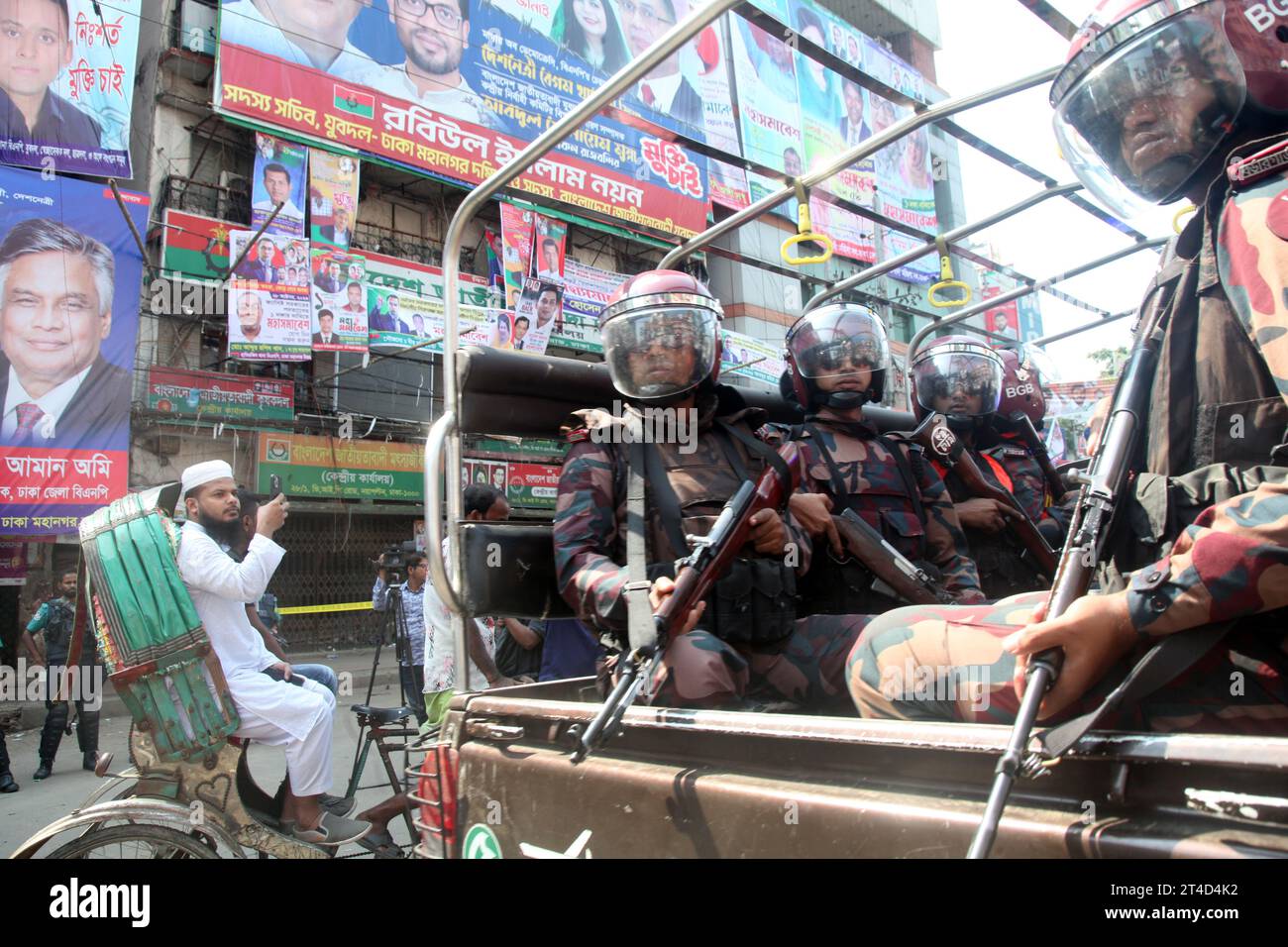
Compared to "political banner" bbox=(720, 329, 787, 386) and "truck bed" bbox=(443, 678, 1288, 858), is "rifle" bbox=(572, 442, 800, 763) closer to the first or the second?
"truck bed" bbox=(443, 678, 1288, 858)

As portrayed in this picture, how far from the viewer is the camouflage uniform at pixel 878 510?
2807 mm

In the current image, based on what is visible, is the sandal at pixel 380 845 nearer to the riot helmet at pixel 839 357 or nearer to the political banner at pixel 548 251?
the riot helmet at pixel 839 357

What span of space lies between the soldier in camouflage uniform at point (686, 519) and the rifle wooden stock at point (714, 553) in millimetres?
81

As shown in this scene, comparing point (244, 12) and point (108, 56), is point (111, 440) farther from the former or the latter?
point (244, 12)

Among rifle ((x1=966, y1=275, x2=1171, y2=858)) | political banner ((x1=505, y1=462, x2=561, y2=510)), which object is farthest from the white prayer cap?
political banner ((x1=505, y1=462, x2=561, y2=510))

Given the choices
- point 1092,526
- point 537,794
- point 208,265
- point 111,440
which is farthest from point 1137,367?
point 208,265

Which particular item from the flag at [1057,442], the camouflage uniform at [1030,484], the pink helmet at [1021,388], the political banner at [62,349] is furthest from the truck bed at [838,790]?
the political banner at [62,349]

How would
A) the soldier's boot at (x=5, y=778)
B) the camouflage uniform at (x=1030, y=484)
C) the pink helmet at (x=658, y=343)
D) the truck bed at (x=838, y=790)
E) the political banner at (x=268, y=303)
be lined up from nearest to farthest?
the truck bed at (x=838, y=790), the pink helmet at (x=658, y=343), the camouflage uniform at (x=1030, y=484), the soldier's boot at (x=5, y=778), the political banner at (x=268, y=303)

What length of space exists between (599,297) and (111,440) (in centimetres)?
852

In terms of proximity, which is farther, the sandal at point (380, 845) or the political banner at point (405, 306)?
the political banner at point (405, 306)

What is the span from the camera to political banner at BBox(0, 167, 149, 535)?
912cm

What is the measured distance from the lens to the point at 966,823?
1075 millimetres

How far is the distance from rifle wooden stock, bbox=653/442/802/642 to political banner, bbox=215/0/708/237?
397 inches

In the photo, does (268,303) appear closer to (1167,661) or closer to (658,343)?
(658,343)
